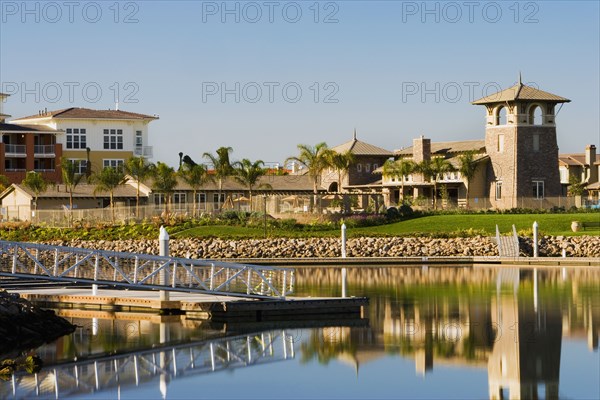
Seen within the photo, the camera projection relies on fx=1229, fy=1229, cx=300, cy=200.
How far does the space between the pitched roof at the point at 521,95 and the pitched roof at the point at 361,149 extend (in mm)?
17248

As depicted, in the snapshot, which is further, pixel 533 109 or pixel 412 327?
pixel 533 109

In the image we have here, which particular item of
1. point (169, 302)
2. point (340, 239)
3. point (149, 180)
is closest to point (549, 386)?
point (169, 302)

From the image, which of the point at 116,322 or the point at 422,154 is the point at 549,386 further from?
the point at 422,154

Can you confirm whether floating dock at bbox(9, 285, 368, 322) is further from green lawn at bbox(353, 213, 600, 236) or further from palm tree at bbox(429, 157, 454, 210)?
palm tree at bbox(429, 157, 454, 210)

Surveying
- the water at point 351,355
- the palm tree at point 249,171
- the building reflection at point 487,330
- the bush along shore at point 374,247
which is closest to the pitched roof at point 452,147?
the palm tree at point 249,171

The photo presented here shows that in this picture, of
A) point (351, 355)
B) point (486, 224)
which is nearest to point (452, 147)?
point (486, 224)

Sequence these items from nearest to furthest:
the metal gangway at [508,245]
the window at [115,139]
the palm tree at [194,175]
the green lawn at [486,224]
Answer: the metal gangway at [508,245] → the green lawn at [486,224] → the palm tree at [194,175] → the window at [115,139]

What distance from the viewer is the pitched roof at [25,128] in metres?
106

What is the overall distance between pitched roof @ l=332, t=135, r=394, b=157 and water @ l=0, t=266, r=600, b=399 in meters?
66.7

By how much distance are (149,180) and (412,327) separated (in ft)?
194

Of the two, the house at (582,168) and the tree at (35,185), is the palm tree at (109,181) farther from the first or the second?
the house at (582,168)

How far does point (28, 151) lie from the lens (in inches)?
4198

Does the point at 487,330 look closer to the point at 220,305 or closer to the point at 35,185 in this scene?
the point at 220,305

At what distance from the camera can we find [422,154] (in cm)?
10075
